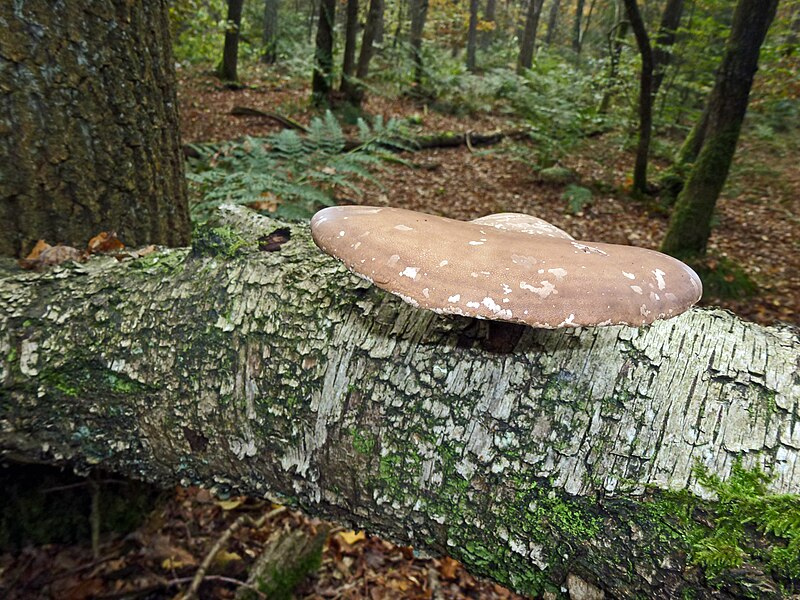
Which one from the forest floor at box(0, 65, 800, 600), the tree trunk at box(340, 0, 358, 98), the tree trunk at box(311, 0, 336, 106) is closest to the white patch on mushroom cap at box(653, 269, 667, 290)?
the forest floor at box(0, 65, 800, 600)

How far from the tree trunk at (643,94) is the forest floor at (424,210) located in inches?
16.0

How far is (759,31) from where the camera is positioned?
4906 millimetres

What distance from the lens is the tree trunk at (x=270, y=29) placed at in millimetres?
20375

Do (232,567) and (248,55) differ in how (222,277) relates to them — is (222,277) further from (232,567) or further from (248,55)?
(248,55)

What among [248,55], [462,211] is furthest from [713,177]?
[248,55]

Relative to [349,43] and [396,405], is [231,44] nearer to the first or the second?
[349,43]

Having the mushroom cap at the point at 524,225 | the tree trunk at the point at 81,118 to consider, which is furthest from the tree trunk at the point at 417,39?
the mushroom cap at the point at 524,225

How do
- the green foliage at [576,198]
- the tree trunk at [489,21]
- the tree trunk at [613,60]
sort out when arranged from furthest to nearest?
the tree trunk at [489,21] → the tree trunk at [613,60] → the green foliage at [576,198]

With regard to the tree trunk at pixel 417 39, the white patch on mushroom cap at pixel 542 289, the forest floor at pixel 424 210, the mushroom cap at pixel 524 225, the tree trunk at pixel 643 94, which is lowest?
the forest floor at pixel 424 210

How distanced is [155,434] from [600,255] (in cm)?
158

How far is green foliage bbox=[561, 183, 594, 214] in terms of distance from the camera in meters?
7.53

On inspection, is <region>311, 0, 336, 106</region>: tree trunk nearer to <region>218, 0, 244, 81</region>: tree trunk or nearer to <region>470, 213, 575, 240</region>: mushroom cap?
<region>218, 0, 244, 81</region>: tree trunk

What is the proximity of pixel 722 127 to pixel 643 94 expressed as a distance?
278 centimetres

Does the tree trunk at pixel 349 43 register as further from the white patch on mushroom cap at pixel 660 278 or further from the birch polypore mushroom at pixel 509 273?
the white patch on mushroom cap at pixel 660 278
